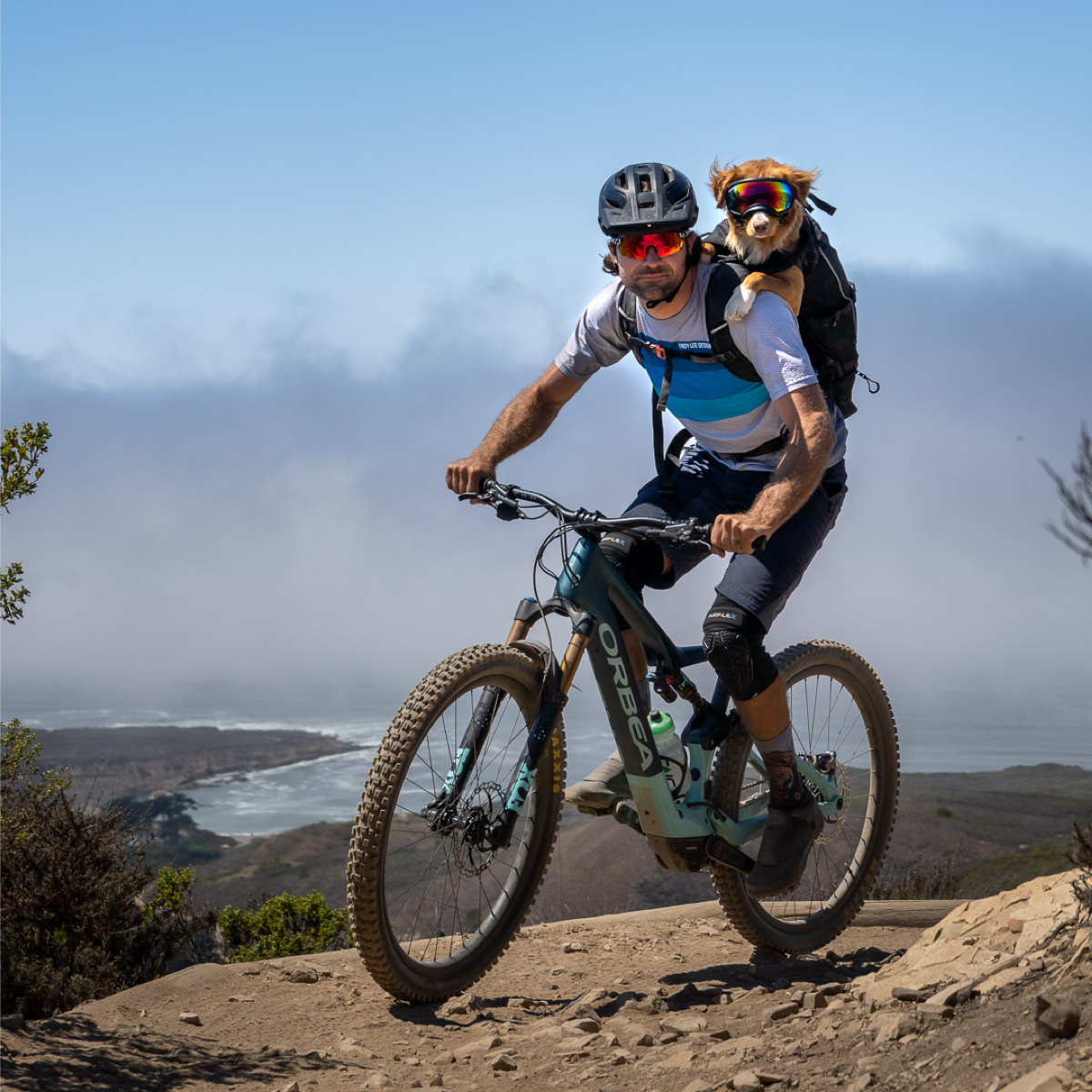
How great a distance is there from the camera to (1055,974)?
358 centimetres

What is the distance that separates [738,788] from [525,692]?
1236 mm

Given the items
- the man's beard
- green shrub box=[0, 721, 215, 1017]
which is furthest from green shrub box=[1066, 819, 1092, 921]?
green shrub box=[0, 721, 215, 1017]

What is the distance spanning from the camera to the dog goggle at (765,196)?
4.56 meters

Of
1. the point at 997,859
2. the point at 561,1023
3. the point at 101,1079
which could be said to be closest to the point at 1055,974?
the point at 561,1023

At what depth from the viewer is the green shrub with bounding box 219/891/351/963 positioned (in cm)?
788

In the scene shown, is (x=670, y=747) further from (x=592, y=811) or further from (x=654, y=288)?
(x=654, y=288)

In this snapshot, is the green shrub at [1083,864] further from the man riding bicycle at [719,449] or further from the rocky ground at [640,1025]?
the man riding bicycle at [719,449]

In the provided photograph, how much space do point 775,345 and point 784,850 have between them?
218cm

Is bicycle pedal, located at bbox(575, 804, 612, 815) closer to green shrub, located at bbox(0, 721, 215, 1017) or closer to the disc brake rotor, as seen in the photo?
the disc brake rotor

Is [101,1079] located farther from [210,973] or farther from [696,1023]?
[696,1023]

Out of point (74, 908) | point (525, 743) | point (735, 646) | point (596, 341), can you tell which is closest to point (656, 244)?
point (596, 341)

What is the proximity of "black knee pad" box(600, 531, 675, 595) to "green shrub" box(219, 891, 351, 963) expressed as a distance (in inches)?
163

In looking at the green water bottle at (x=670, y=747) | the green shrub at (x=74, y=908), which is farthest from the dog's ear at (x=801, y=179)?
the green shrub at (x=74, y=908)

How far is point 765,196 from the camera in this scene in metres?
4.57
